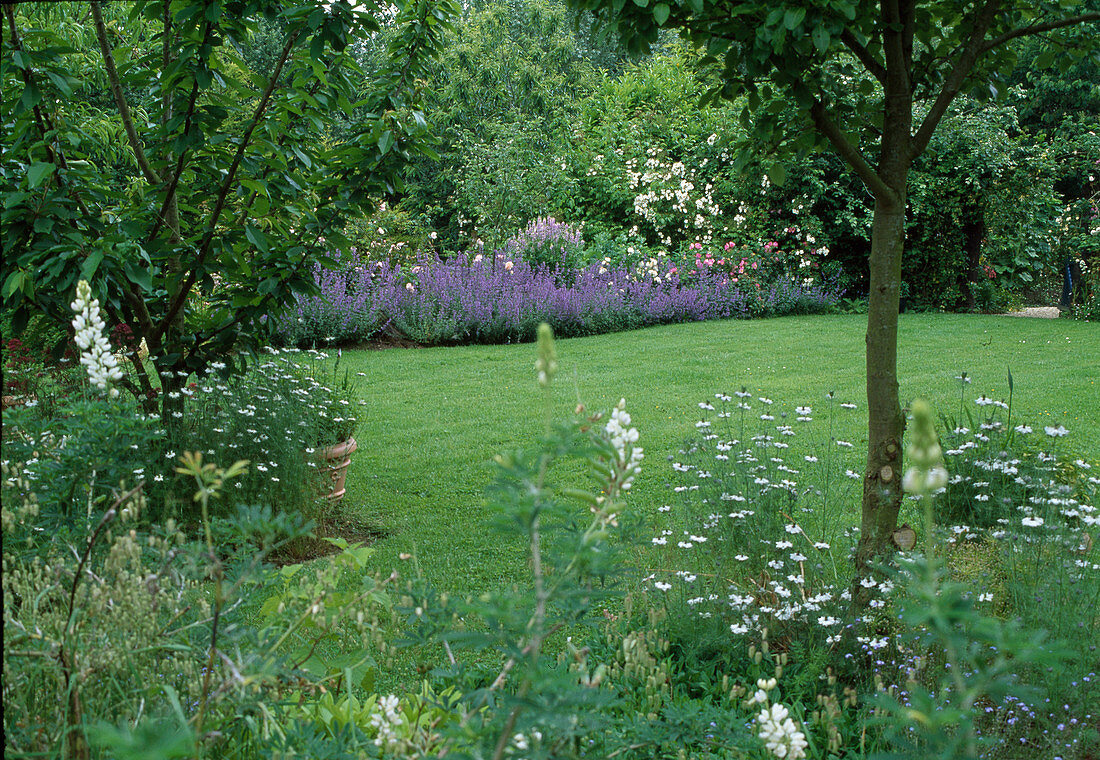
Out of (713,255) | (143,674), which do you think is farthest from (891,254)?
(713,255)

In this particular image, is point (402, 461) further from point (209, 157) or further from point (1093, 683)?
point (1093, 683)

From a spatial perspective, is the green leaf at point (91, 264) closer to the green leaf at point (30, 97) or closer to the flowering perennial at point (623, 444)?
the green leaf at point (30, 97)

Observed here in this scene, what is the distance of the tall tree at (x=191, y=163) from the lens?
328cm

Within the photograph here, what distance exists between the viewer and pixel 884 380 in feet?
9.32

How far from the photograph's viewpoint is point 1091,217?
13.8m

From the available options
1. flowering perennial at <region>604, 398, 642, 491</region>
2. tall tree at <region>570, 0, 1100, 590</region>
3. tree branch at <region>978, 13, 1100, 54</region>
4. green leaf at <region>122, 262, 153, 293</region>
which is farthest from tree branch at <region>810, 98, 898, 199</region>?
green leaf at <region>122, 262, 153, 293</region>

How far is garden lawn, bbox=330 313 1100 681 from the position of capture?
14.8ft

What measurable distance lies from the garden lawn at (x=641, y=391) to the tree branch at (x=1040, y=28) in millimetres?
2099

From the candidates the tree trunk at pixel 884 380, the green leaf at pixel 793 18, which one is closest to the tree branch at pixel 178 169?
the green leaf at pixel 793 18

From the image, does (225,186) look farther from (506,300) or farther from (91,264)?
(506,300)

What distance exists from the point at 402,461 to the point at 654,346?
4.39 m

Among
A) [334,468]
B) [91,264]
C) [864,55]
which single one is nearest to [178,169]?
[91,264]

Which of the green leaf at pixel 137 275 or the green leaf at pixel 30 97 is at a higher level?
the green leaf at pixel 30 97

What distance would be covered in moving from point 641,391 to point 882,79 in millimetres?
4413
